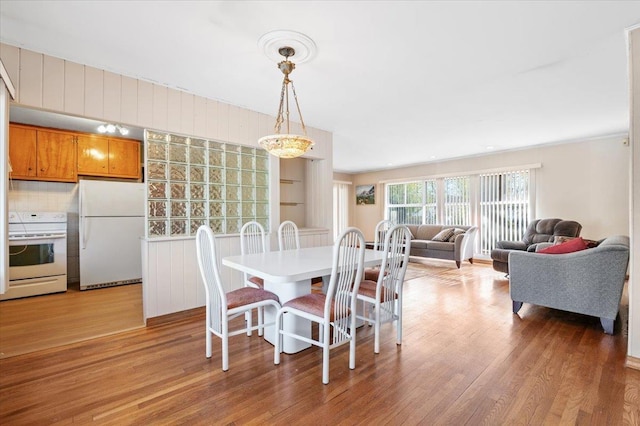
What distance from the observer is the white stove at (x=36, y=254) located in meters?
3.66

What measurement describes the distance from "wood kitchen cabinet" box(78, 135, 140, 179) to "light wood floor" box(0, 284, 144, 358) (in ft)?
5.62

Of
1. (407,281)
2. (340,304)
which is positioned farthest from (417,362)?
(407,281)

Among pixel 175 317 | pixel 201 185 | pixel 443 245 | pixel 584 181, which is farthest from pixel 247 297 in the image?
pixel 584 181

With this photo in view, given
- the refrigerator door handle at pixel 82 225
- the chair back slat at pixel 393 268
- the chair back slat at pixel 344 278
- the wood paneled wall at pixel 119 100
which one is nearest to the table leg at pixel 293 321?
the chair back slat at pixel 344 278

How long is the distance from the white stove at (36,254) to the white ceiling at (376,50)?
252 cm

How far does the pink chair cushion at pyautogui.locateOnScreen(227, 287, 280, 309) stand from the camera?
2.16 metres

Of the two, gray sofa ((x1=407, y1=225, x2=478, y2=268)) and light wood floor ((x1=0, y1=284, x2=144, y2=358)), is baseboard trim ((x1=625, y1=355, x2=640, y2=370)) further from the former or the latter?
light wood floor ((x1=0, y1=284, x2=144, y2=358))

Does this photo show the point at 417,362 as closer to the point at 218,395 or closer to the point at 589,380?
the point at 589,380

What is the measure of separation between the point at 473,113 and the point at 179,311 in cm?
417

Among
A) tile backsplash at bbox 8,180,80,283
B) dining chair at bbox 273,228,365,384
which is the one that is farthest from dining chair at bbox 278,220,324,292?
tile backsplash at bbox 8,180,80,283

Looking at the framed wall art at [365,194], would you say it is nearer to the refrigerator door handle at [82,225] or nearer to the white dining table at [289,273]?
the white dining table at [289,273]

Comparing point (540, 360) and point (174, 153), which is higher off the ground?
point (174, 153)

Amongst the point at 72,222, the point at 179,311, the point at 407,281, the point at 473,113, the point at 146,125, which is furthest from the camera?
A: the point at 407,281

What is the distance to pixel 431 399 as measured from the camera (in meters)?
1.75
